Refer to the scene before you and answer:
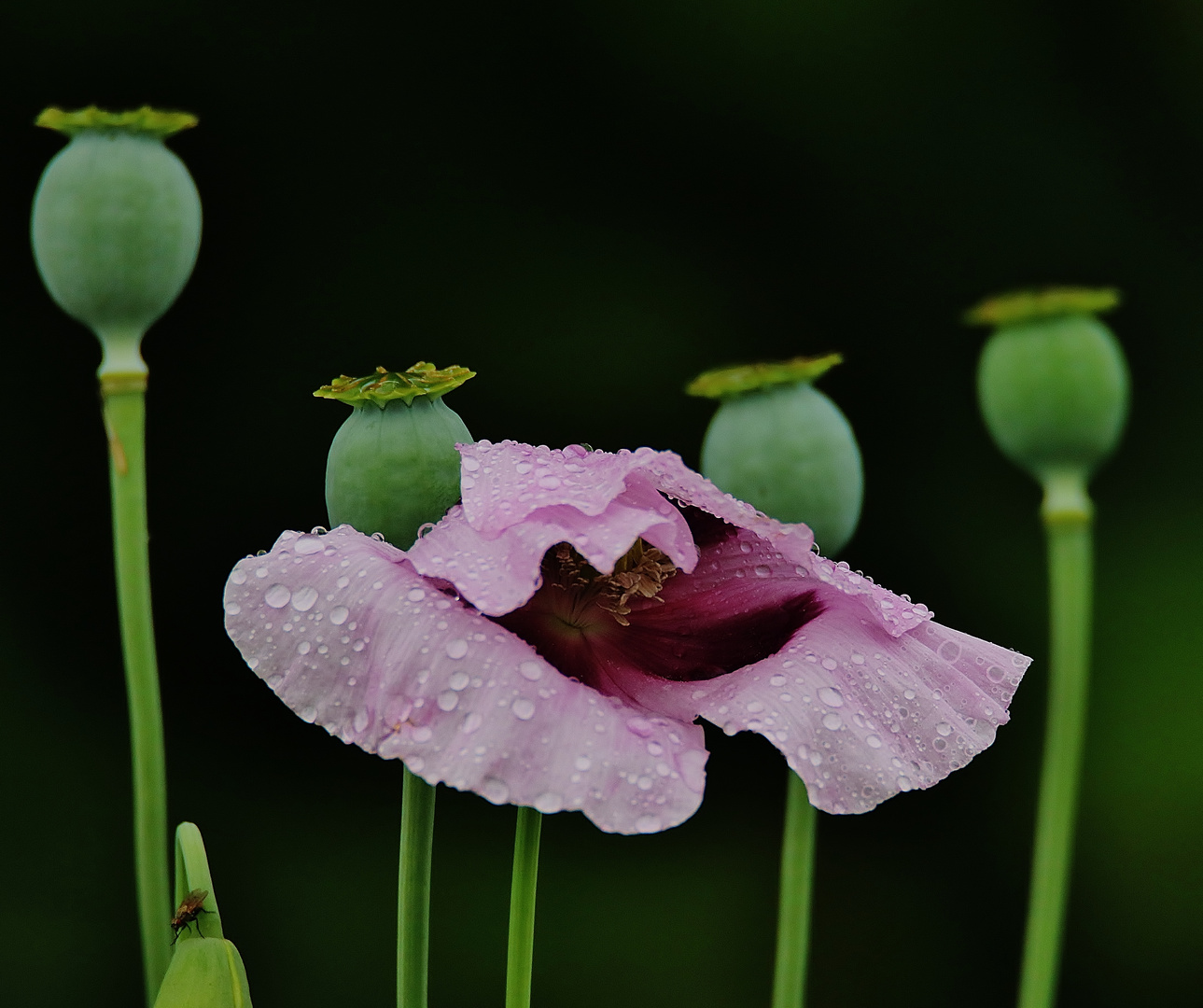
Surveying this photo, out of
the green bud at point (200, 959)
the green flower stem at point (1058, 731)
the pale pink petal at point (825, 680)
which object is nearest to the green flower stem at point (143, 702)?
the green bud at point (200, 959)

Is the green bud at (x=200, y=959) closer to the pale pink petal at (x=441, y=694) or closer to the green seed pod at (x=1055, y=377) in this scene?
the pale pink petal at (x=441, y=694)

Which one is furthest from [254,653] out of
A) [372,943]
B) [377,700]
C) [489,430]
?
[372,943]

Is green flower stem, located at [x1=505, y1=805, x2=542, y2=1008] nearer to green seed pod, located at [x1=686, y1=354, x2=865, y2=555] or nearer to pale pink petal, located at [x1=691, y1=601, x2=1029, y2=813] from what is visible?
pale pink petal, located at [x1=691, y1=601, x2=1029, y2=813]

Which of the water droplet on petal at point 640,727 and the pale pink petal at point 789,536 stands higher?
the pale pink petal at point 789,536

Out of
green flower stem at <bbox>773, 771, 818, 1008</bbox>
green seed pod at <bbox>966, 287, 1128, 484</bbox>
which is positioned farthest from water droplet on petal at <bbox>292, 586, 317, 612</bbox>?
green seed pod at <bbox>966, 287, 1128, 484</bbox>

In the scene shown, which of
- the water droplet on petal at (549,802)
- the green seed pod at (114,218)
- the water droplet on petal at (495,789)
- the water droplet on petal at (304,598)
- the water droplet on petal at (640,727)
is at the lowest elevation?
the water droplet on petal at (549,802)

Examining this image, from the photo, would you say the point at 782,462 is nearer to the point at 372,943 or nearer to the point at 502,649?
the point at 502,649
